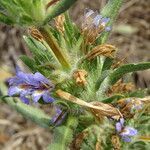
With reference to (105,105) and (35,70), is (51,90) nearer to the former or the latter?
(35,70)

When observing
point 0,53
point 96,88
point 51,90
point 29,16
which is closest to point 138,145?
point 96,88

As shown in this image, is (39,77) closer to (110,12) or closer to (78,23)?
(110,12)

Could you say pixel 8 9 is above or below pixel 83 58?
above

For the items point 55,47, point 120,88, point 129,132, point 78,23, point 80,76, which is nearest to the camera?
point 55,47

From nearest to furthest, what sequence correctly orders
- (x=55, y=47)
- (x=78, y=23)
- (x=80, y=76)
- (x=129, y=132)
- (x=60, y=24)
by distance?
1. (x=55, y=47)
2. (x=80, y=76)
3. (x=60, y=24)
4. (x=129, y=132)
5. (x=78, y=23)

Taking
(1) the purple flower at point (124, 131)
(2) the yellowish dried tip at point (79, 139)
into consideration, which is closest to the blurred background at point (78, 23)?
(2) the yellowish dried tip at point (79, 139)

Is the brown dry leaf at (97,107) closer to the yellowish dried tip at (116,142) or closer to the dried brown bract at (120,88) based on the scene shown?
the yellowish dried tip at (116,142)

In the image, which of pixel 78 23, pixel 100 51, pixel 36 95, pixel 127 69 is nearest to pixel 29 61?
pixel 36 95

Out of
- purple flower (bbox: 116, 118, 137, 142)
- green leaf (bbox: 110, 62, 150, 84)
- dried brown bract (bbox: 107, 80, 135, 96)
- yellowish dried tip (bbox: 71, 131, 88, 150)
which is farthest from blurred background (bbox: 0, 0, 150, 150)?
green leaf (bbox: 110, 62, 150, 84)
